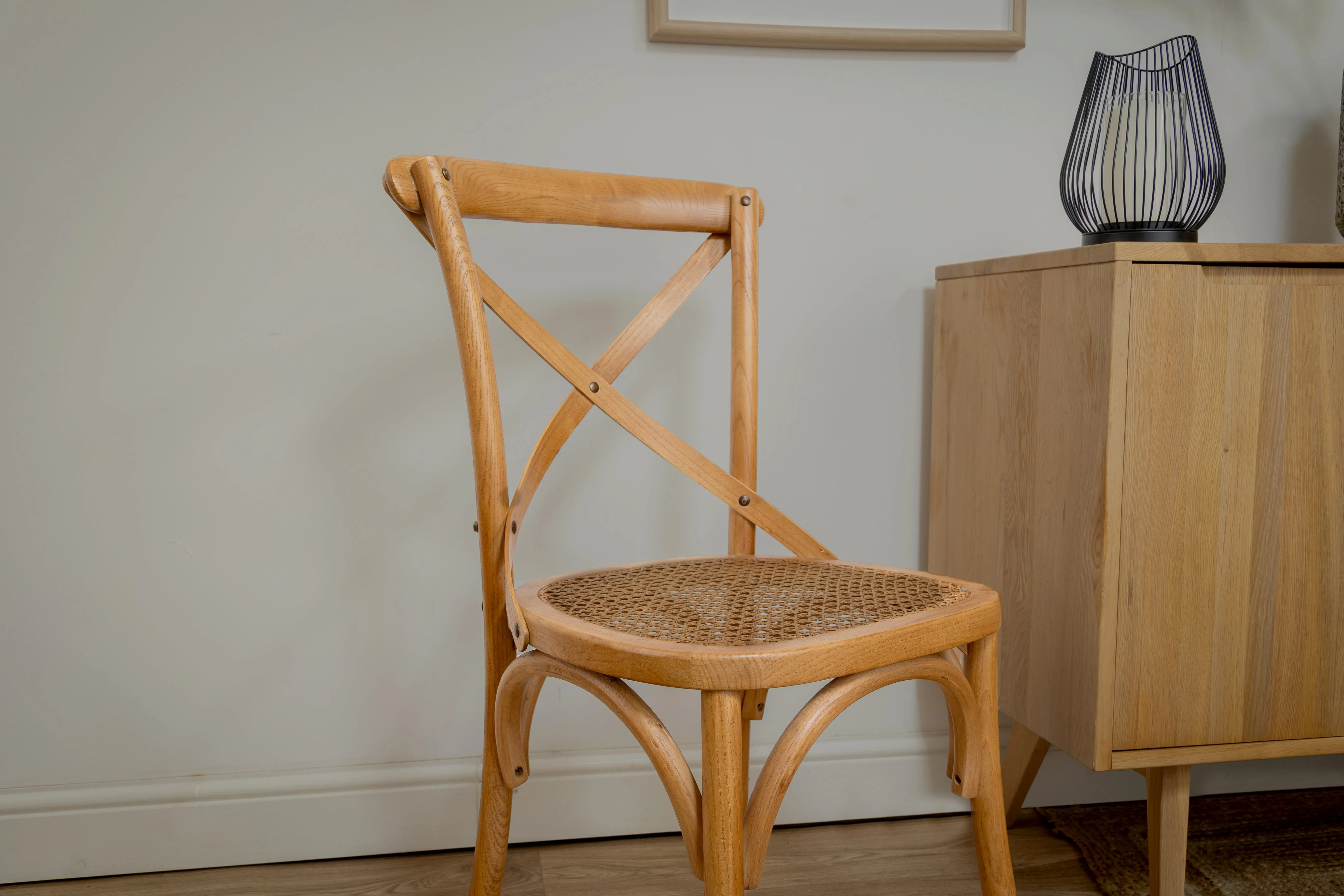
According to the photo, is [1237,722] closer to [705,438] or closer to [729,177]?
[705,438]

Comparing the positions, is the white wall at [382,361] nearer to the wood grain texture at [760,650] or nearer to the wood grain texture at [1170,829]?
the wood grain texture at [1170,829]

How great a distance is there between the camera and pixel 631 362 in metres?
1.27

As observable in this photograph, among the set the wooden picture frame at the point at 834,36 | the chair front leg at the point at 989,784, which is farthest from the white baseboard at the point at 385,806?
the wooden picture frame at the point at 834,36

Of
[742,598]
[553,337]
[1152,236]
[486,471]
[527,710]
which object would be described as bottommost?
[527,710]

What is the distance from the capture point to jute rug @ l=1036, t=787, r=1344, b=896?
1.16 meters

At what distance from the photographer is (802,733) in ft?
2.34

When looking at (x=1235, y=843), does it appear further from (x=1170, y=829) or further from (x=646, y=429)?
(x=646, y=429)

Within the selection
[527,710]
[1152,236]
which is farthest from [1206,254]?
[527,710]

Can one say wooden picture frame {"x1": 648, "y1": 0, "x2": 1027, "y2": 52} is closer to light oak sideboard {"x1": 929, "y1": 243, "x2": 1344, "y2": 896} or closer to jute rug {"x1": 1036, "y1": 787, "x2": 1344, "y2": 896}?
light oak sideboard {"x1": 929, "y1": 243, "x2": 1344, "y2": 896}

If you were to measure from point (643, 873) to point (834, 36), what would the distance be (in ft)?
3.68

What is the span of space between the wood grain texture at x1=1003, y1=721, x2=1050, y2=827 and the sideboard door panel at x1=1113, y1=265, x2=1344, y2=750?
24 cm

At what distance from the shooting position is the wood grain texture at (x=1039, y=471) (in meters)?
0.97

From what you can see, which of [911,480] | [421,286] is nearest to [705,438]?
[911,480]

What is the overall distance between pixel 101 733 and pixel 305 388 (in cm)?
52
